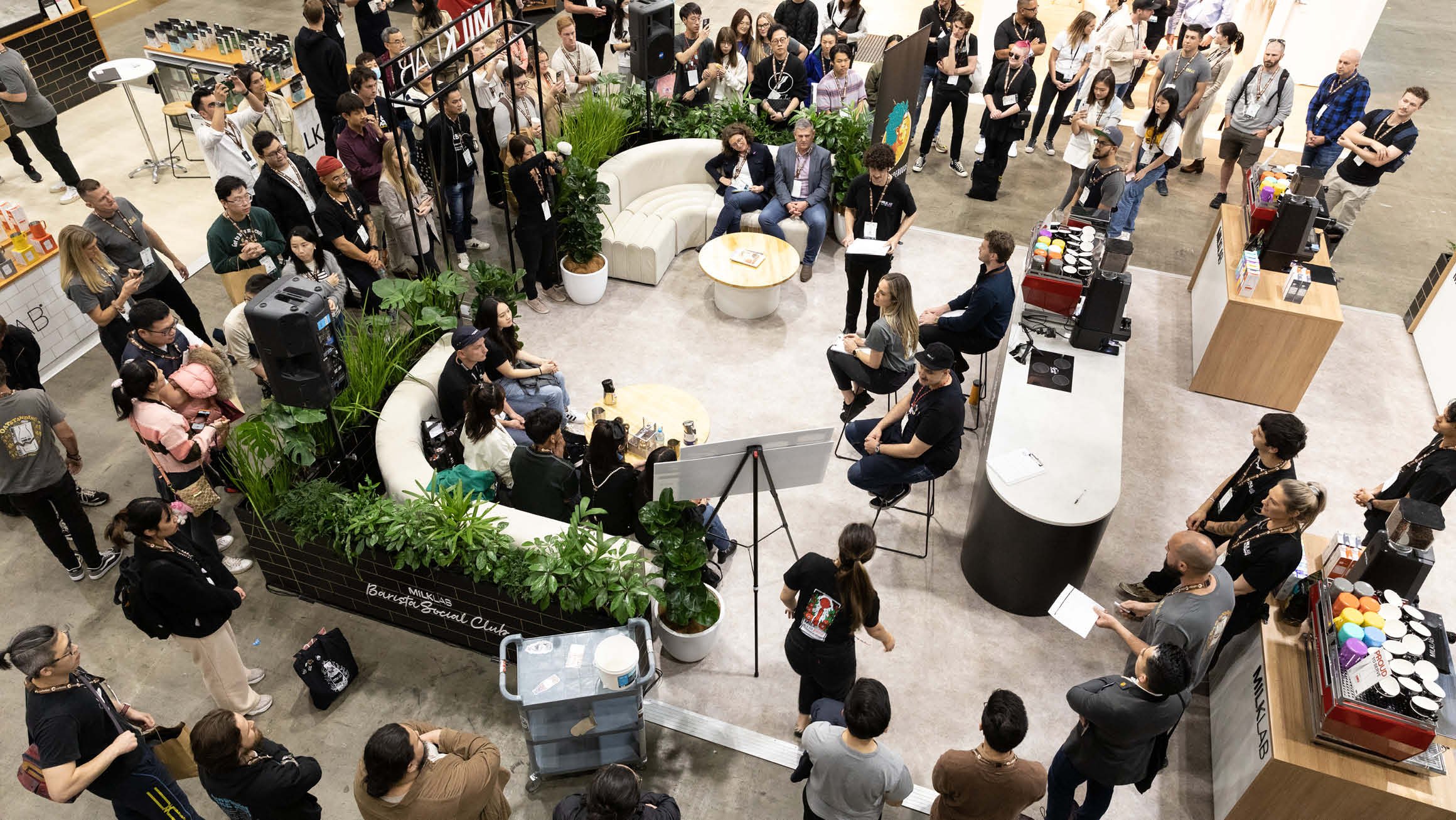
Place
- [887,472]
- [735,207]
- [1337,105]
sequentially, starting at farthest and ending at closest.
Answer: [1337,105] → [735,207] → [887,472]

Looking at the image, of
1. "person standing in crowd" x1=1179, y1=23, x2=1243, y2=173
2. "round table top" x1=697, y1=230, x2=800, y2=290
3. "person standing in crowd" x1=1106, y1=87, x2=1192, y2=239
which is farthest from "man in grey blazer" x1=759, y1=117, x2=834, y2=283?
"person standing in crowd" x1=1179, y1=23, x2=1243, y2=173

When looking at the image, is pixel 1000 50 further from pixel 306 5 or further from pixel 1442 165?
pixel 306 5

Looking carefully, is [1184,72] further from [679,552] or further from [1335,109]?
[679,552]

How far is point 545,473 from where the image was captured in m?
4.65

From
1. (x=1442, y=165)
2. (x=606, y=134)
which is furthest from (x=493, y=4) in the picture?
(x=1442, y=165)

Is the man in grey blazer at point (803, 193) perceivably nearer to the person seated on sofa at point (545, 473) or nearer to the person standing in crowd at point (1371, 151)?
the person seated on sofa at point (545, 473)

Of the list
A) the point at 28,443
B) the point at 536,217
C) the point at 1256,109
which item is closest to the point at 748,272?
the point at 536,217

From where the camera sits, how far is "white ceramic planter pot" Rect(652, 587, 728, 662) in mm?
4672

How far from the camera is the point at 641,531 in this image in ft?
16.0

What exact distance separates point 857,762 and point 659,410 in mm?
2859

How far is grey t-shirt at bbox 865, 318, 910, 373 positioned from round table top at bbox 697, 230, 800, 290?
149cm

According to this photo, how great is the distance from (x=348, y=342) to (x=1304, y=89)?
11.8 m

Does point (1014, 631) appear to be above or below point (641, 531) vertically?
below

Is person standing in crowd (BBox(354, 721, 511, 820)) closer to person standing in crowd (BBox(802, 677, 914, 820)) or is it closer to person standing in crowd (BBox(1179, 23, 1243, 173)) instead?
person standing in crowd (BBox(802, 677, 914, 820))
